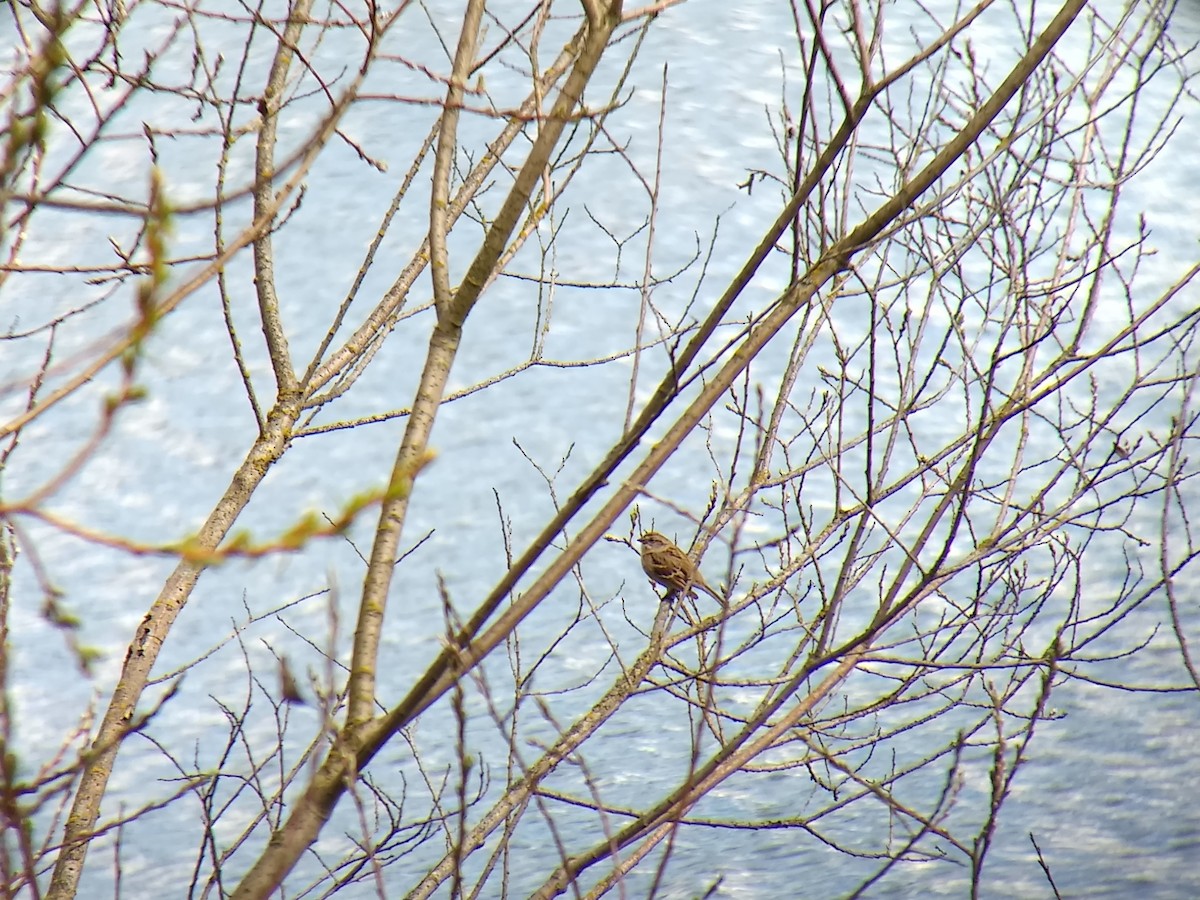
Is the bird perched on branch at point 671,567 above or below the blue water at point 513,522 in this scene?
below

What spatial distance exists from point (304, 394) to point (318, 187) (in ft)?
11.1

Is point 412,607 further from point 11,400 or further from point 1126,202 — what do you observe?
point 1126,202

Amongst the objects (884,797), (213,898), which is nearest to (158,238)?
(884,797)

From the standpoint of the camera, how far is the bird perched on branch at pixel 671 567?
1565 mm

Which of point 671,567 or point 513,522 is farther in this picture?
point 513,522

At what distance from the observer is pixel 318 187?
4711 mm

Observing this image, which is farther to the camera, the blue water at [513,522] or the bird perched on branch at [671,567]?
the blue water at [513,522]

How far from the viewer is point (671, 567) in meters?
A: 1.64

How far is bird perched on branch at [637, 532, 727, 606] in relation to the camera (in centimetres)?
157

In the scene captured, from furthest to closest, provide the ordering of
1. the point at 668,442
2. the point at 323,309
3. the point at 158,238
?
the point at 323,309
the point at 668,442
the point at 158,238

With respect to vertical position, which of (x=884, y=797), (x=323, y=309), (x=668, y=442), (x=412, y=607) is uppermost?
(x=323, y=309)

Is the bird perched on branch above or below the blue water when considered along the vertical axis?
below

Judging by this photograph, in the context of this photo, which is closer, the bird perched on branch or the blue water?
the bird perched on branch

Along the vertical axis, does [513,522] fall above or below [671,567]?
above
